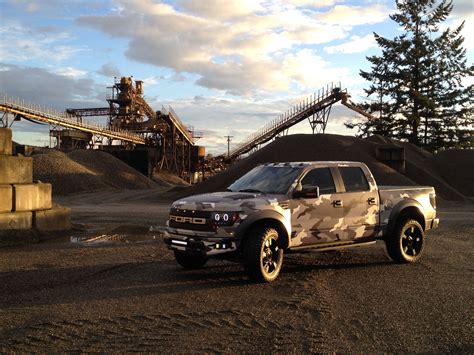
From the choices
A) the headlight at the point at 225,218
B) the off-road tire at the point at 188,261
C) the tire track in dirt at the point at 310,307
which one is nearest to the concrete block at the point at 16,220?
the off-road tire at the point at 188,261

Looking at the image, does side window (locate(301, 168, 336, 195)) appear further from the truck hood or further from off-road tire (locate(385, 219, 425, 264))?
off-road tire (locate(385, 219, 425, 264))

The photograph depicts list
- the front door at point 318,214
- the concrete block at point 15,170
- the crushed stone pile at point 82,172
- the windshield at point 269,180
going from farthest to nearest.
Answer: the crushed stone pile at point 82,172 → the concrete block at point 15,170 → the windshield at point 269,180 → the front door at point 318,214

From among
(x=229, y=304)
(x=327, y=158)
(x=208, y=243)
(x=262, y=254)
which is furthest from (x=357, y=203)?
(x=327, y=158)

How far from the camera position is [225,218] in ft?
25.8

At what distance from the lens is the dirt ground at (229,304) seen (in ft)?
17.5

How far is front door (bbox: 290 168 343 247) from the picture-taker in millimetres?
8555

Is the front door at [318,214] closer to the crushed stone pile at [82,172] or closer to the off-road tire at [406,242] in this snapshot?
the off-road tire at [406,242]

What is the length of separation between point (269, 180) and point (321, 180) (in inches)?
38.8

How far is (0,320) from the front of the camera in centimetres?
600

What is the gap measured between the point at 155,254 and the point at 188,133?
6141cm

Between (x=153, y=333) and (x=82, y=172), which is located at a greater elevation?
(x=82, y=172)

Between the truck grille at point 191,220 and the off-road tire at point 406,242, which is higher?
the truck grille at point 191,220

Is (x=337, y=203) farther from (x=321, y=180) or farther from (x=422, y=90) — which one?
(x=422, y=90)

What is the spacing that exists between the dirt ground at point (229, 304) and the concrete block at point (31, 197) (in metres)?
1.99
